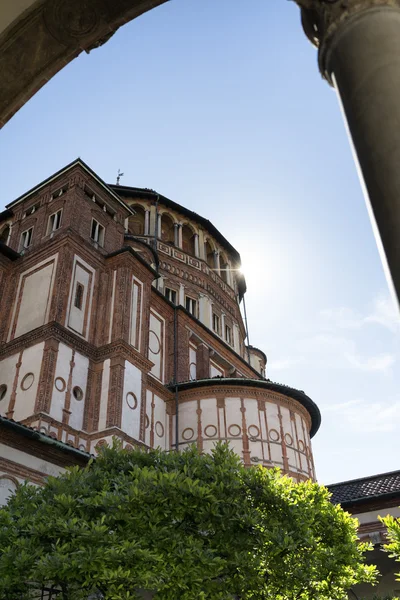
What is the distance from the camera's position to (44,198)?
24.6m

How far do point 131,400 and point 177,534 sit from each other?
35.6 feet

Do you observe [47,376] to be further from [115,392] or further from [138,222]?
[138,222]

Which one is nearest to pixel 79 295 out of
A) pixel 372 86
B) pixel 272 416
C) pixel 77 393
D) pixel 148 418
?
pixel 77 393

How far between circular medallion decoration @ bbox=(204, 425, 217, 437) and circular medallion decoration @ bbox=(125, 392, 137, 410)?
3.33 metres

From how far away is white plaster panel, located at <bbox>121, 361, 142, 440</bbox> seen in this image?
19000 millimetres

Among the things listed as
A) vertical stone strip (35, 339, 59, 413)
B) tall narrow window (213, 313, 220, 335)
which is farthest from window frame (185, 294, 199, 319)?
vertical stone strip (35, 339, 59, 413)

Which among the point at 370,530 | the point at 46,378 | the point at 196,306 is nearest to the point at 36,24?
the point at 46,378

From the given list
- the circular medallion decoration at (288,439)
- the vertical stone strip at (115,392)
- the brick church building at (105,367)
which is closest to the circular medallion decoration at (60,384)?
the brick church building at (105,367)

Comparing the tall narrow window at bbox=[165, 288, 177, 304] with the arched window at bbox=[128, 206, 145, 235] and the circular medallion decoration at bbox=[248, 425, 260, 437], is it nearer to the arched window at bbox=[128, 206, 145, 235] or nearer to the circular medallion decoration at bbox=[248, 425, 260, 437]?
the arched window at bbox=[128, 206, 145, 235]

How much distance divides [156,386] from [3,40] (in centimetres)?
1824

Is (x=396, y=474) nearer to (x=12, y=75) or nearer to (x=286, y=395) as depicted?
(x=286, y=395)

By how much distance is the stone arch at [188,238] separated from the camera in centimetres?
3350

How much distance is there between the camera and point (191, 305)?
101 ft

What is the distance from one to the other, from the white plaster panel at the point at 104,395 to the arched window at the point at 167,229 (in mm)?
14550
